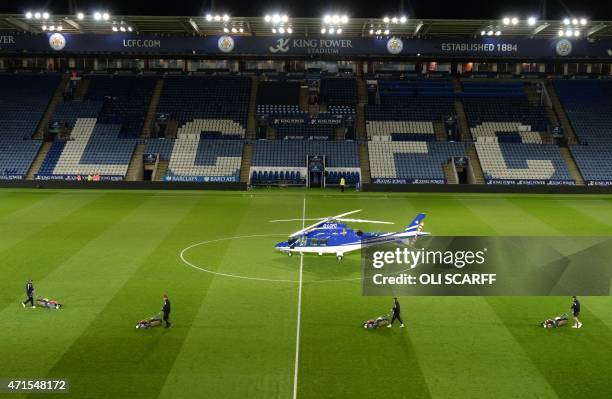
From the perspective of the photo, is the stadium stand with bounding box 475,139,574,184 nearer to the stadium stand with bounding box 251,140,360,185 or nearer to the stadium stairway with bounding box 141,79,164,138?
the stadium stand with bounding box 251,140,360,185

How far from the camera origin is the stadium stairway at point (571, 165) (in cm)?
6059

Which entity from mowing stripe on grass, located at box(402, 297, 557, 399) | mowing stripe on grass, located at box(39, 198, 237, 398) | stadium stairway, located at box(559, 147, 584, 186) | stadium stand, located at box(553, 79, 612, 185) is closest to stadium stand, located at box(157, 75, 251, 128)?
stadium stairway, located at box(559, 147, 584, 186)

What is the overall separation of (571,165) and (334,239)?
38.3 meters

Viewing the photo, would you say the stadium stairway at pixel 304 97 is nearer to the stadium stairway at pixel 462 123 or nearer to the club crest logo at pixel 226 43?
the club crest logo at pixel 226 43

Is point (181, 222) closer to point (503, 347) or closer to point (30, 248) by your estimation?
point (30, 248)

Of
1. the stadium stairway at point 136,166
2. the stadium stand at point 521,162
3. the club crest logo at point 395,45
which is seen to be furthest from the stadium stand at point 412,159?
the stadium stairway at point 136,166

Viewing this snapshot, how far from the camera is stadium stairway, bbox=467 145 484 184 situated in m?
61.1

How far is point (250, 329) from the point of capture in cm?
2377

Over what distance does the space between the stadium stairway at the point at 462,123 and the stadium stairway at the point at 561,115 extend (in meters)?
9.84

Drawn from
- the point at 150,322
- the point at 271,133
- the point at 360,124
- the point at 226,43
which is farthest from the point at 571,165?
the point at 150,322

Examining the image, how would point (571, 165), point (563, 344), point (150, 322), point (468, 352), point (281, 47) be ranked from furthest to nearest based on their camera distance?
point (281, 47) → point (571, 165) → point (150, 322) → point (563, 344) → point (468, 352)

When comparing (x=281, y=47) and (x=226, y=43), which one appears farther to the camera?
(x=226, y=43)

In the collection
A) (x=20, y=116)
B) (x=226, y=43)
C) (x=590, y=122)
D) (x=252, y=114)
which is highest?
(x=226, y=43)

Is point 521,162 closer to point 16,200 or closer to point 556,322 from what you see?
point 556,322
